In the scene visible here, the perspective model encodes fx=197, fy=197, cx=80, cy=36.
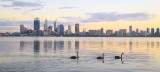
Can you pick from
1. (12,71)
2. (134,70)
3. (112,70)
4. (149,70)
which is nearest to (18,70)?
(12,71)

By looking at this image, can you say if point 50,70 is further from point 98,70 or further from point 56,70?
point 98,70

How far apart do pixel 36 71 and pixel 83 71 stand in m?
7.07

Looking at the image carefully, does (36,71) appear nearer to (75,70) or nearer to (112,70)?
(75,70)

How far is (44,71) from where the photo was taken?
29.4 meters

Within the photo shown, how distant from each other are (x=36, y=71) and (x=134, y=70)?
1541cm

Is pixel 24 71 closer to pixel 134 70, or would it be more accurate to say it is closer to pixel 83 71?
pixel 83 71

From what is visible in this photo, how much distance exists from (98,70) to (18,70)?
40.1 ft

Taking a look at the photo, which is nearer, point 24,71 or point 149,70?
point 24,71

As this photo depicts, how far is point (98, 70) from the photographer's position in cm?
3119

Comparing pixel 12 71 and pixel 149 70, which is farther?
pixel 149 70

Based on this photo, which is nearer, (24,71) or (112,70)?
(24,71)

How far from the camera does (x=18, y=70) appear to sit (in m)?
29.5

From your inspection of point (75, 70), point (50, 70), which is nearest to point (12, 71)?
point (50, 70)

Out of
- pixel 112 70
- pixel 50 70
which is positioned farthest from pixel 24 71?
pixel 112 70
